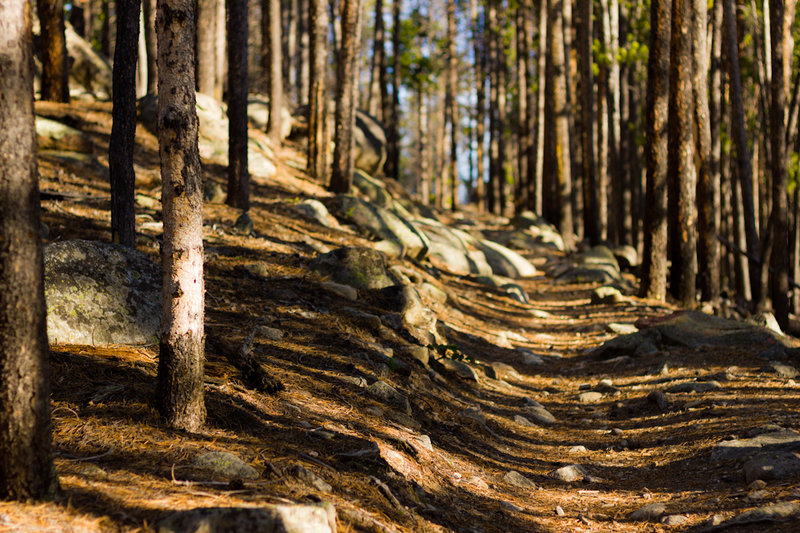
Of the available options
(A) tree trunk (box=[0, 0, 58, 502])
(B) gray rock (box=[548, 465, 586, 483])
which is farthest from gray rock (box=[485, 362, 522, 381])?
(A) tree trunk (box=[0, 0, 58, 502])

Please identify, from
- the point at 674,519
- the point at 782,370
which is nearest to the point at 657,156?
the point at 782,370

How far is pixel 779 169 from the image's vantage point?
12.3 m

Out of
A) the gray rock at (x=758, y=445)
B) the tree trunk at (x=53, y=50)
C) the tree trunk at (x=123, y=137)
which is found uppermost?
the tree trunk at (x=53, y=50)

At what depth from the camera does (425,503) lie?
3.69 meters

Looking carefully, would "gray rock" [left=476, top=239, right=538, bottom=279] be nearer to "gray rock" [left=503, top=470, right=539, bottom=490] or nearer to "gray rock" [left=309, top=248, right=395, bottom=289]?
"gray rock" [left=309, top=248, right=395, bottom=289]

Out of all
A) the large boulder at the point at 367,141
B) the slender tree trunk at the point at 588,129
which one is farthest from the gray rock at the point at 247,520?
the large boulder at the point at 367,141

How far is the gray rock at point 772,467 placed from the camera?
13.0 feet

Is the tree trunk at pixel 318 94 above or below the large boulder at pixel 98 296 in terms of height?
above

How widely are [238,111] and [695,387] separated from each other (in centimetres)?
726

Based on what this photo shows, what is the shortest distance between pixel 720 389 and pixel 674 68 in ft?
20.8

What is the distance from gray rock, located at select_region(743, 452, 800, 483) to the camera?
3.98m

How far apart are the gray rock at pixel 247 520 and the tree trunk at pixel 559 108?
1749 centimetres

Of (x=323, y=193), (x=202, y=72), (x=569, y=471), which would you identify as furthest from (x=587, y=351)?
(x=202, y=72)

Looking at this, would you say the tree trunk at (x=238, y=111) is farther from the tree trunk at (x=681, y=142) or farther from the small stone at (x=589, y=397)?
the tree trunk at (x=681, y=142)
